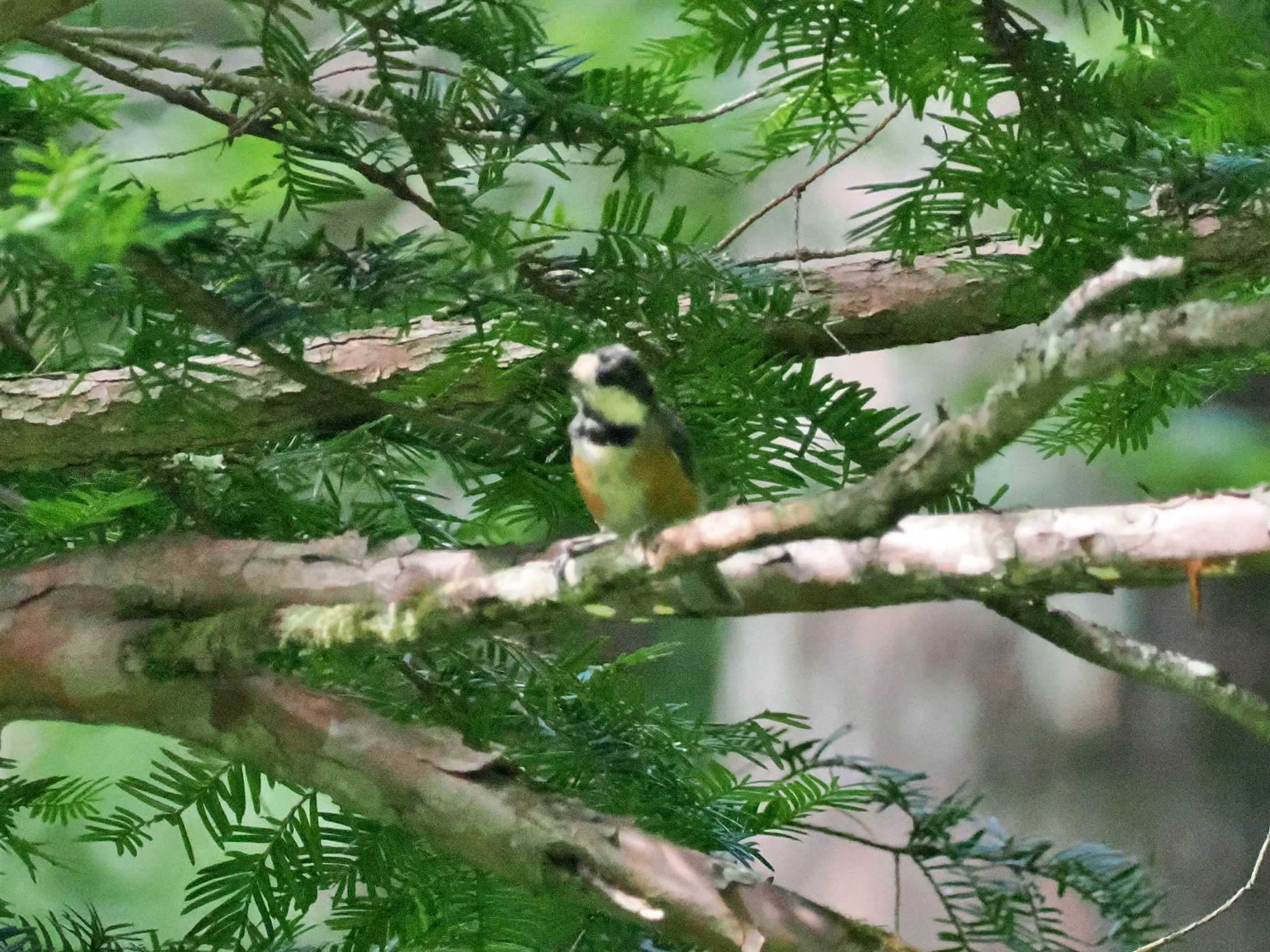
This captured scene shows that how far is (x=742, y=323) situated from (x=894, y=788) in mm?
485

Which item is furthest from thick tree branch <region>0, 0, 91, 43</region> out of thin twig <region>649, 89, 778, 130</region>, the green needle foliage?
thin twig <region>649, 89, 778, 130</region>

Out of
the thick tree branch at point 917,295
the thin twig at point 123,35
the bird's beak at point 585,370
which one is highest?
the thin twig at point 123,35

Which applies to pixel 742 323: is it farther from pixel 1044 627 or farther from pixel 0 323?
pixel 0 323

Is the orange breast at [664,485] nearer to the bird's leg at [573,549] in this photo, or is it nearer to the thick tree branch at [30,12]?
the bird's leg at [573,549]

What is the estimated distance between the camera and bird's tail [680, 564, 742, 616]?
0.67m

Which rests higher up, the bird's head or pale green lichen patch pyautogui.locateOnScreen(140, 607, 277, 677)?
the bird's head

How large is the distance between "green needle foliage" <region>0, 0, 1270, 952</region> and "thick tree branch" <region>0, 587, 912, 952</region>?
0.26ft

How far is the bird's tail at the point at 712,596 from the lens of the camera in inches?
26.5

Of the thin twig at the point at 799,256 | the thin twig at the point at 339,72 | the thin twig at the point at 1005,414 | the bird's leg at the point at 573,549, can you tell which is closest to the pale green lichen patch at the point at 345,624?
the bird's leg at the point at 573,549

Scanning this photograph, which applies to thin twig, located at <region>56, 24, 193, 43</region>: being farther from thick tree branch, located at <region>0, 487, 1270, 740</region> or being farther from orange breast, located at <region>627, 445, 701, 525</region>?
orange breast, located at <region>627, 445, 701, 525</region>

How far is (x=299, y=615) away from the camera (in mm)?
789

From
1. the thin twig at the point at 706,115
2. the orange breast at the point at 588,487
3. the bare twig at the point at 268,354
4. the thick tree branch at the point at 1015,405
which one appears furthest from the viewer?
the orange breast at the point at 588,487

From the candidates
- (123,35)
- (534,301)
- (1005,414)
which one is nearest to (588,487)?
(534,301)

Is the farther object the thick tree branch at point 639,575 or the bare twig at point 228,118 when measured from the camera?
the bare twig at point 228,118
